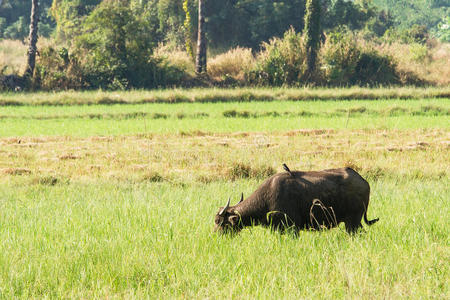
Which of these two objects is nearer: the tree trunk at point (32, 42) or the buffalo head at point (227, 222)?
the buffalo head at point (227, 222)

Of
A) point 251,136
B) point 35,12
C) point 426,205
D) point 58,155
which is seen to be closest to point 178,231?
point 426,205

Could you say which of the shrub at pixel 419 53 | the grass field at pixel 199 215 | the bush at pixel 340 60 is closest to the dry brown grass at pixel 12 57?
the grass field at pixel 199 215

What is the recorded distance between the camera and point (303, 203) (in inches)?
170

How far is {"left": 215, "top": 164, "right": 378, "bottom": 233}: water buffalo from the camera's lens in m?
4.30

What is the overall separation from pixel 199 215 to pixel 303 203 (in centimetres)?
140

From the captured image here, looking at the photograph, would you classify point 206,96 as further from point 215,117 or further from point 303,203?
point 303,203

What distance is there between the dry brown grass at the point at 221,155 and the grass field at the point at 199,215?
0.03 m

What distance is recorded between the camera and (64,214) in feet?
18.0

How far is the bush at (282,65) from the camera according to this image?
24.5m

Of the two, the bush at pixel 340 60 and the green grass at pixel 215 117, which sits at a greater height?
the bush at pixel 340 60

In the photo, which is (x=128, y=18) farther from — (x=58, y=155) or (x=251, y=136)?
(x=58, y=155)

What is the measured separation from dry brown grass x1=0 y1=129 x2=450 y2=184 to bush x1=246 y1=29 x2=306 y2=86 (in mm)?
11723

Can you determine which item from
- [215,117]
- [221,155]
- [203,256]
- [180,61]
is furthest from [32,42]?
[203,256]

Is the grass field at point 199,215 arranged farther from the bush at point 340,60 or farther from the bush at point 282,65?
the bush at point 340,60
